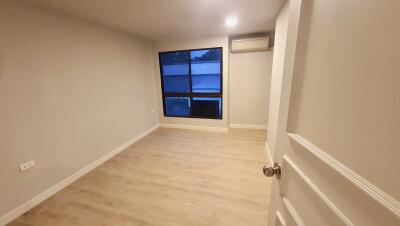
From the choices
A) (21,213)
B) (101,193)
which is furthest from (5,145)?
(101,193)

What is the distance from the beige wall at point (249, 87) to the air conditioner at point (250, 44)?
0.60ft

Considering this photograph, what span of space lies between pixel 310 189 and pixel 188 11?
91.8 inches

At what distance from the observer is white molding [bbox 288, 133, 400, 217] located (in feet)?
1.05

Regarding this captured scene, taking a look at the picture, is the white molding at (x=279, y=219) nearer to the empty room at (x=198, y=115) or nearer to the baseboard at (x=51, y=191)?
the empty room at (x=198, y=115)

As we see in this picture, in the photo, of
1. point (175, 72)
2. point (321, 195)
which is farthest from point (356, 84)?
point (175, 72)

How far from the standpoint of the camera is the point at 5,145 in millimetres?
1602

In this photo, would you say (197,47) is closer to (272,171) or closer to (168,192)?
(168,192)

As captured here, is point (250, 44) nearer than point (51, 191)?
No

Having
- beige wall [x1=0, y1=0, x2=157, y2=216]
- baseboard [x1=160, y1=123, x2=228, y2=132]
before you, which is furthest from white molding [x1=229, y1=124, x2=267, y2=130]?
beige wall [x1=0, y1=0, x2=157, y2=216]

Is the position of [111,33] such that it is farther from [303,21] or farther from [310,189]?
[310,189]

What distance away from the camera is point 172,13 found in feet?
7.25

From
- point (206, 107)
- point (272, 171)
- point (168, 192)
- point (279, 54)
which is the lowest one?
point (168, 192)

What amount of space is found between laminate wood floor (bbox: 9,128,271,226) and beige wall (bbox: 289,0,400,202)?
4.86ft

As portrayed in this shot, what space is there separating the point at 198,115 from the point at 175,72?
4.85ft
